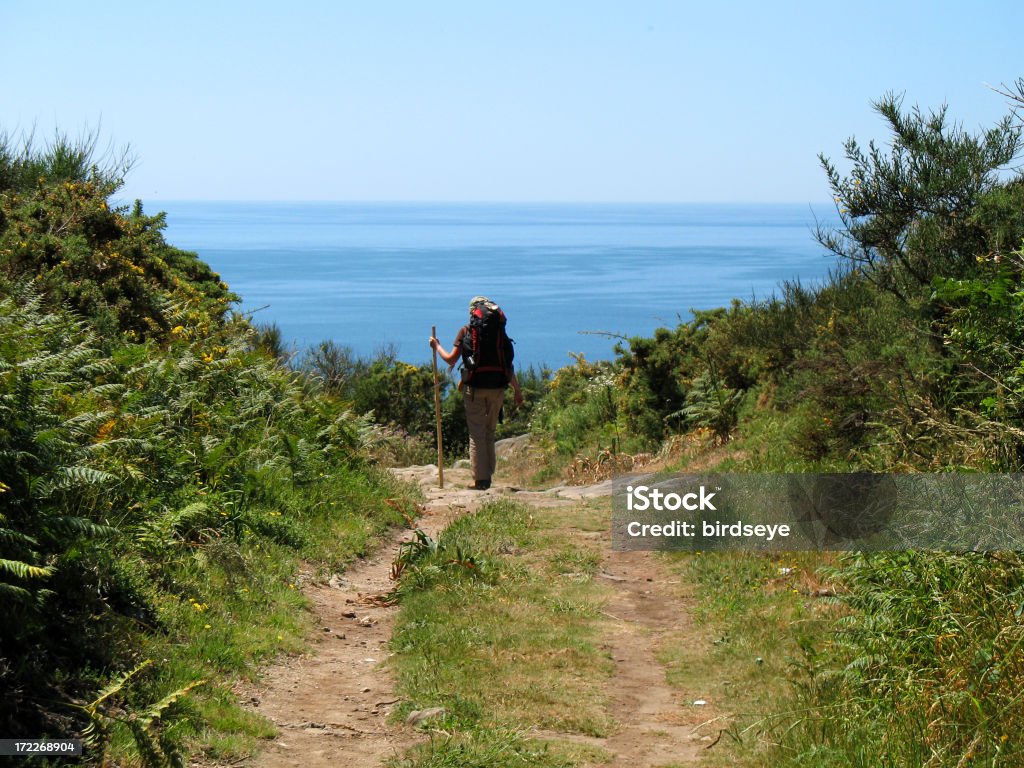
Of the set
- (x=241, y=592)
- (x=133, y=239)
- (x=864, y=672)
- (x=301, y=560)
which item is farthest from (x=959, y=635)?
(x=133, y=239)

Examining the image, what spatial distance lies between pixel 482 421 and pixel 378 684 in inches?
287

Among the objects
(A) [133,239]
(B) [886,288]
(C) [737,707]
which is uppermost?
(A) [133,239]

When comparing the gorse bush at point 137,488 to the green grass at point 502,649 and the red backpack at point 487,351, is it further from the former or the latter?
the red backpack at point 487,351

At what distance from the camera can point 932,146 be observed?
36.0 ft

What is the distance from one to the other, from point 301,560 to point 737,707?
420 centimetres

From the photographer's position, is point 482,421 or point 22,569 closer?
point 22,569

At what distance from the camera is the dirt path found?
5531 mm

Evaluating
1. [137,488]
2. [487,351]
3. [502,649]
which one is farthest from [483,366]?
[502,649]

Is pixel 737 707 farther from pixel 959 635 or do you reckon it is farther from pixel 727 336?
pixel 727 336

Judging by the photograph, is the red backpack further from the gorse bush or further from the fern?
the fern

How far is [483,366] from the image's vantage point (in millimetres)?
13578

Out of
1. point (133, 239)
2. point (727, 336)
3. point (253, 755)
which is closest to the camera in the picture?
point (253, 755)

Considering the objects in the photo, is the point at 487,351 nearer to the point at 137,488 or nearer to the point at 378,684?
the point at 137,488

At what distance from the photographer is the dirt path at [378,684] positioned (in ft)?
18.1
